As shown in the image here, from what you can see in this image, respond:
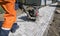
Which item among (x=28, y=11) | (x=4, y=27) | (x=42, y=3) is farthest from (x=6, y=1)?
(x=42, y=3)

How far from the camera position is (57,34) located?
762 cm

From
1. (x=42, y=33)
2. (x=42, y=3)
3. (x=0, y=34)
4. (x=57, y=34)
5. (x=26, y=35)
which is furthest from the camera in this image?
(x=42, y=3)

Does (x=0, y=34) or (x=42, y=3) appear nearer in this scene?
(x=0, y=34)

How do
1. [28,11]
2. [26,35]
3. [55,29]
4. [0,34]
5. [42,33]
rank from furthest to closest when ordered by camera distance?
[28,11]
[55,29]
[42,33]
[26,35]
[0,34]

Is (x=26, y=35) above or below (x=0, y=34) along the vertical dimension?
below

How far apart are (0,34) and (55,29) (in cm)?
Answer: 357

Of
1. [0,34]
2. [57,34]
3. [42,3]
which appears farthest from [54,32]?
[42,3]

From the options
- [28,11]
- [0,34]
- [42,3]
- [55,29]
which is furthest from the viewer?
[42,3]

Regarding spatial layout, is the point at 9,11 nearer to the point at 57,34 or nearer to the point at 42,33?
the point at 42,33

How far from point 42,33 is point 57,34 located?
34.7 inches

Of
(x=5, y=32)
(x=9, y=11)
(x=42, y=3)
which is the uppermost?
(x=9, y=11)

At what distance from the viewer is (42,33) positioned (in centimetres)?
694

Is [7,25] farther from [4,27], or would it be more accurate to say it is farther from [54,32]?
[54,32]

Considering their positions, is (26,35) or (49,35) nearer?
(26,35)
